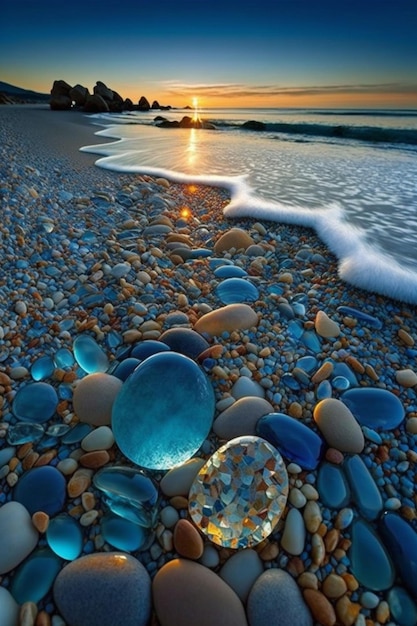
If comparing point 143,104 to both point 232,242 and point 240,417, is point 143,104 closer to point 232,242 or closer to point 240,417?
point 232,242

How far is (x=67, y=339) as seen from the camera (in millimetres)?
1573

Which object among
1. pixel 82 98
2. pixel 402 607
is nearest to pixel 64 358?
pixel 402 607

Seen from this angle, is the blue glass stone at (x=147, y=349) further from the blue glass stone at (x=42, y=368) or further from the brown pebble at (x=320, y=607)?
the brown pebble at (x=320, y=607)

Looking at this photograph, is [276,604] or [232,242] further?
[232,242]

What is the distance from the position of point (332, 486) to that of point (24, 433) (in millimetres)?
968

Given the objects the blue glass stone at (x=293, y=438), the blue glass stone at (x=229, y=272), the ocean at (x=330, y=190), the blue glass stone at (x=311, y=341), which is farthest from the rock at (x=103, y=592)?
the ocean at (x=330, y=190)

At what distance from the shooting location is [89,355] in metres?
1.49

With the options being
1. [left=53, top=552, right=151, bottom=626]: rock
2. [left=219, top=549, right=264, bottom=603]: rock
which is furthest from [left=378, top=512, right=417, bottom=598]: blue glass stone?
[left=53, top=552, right=151, bottom=626]: rock

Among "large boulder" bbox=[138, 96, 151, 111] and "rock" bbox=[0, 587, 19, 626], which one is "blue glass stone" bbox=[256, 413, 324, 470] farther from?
"large boulder" bbox=[138, 96, 151, 111]

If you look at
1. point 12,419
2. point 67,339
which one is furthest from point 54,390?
point 67,339

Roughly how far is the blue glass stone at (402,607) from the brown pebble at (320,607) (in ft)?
0.48

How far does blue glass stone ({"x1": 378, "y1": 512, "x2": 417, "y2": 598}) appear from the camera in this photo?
2.94 ft

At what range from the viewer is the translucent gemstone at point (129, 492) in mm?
1001

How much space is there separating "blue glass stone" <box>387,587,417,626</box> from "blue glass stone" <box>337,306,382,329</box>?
103 cm
